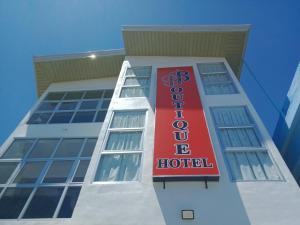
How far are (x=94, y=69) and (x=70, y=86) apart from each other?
1.27 m

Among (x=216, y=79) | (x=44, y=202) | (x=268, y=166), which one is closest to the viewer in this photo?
(x=268, y=166)

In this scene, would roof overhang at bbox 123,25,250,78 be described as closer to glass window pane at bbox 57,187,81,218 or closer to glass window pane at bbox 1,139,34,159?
glass window pane at bbox 1,139,34,159

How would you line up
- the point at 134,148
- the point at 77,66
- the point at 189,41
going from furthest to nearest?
the point at 77,66
the point at 189,41
the point at 134,148

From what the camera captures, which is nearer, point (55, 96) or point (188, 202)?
point (188, 202)

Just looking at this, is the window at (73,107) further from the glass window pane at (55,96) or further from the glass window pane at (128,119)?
the glass window pane at (128,119)

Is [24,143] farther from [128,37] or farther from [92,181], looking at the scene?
[128,37]

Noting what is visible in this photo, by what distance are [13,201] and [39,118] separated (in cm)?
394

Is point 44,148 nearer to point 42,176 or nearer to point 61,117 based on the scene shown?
point 42,176

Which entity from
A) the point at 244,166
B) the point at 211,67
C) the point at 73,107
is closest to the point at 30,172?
the point at 73,107

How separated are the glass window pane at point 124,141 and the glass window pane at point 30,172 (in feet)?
7.43

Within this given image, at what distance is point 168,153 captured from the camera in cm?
654

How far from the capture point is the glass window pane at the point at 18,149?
343 inches

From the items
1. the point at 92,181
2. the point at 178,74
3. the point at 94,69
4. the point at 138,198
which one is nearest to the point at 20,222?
the point at 92,181

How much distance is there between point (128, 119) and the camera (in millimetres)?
8391
